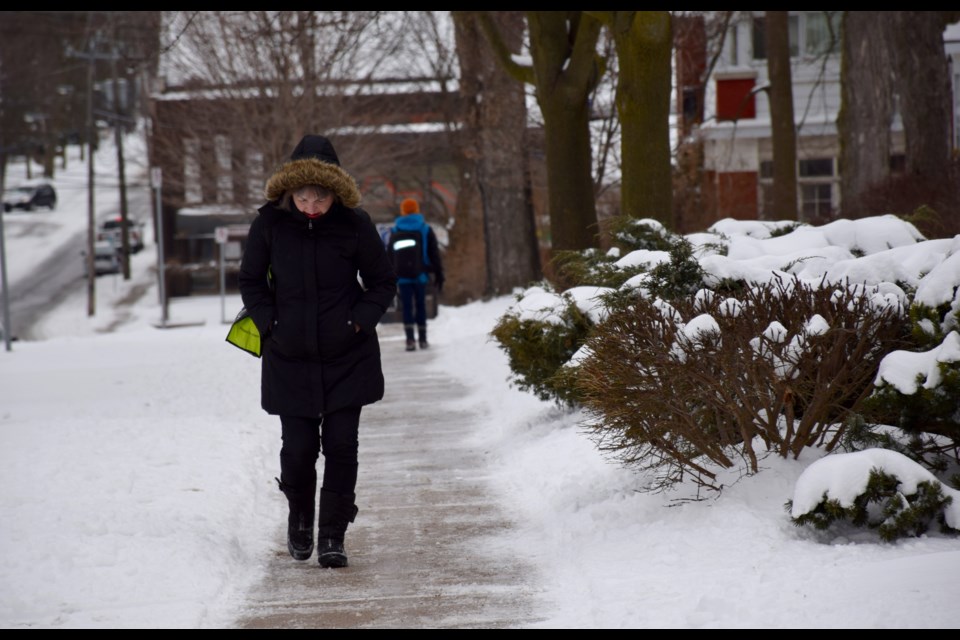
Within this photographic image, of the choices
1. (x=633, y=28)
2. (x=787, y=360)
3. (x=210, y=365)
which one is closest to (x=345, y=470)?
(x=787, y=360)

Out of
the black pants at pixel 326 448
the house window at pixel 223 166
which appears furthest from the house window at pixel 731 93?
the black pants at pixel 326 448

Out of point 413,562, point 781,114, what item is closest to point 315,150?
point 413,562

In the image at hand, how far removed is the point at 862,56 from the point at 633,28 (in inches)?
316

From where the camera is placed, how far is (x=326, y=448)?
625 cm

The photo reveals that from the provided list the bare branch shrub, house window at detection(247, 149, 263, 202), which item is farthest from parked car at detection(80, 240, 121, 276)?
the bare branch shrub

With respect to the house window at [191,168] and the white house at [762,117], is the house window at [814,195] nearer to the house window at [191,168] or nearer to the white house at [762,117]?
the white house at [762,117]

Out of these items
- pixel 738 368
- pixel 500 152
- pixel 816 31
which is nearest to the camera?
pixel 738 368

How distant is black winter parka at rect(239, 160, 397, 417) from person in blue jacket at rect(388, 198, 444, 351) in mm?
9360

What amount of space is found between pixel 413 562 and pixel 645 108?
593 cm

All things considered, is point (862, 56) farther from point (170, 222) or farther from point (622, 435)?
point (170, 222)

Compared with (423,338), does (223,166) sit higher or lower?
higher

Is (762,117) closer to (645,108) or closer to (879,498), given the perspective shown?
(645,108)

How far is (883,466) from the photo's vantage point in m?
5.39

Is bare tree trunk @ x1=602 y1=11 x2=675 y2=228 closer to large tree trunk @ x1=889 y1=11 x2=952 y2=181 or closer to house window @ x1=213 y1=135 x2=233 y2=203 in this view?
large tree trunk @ x1=889 y1=11 x2=952 y2=181
